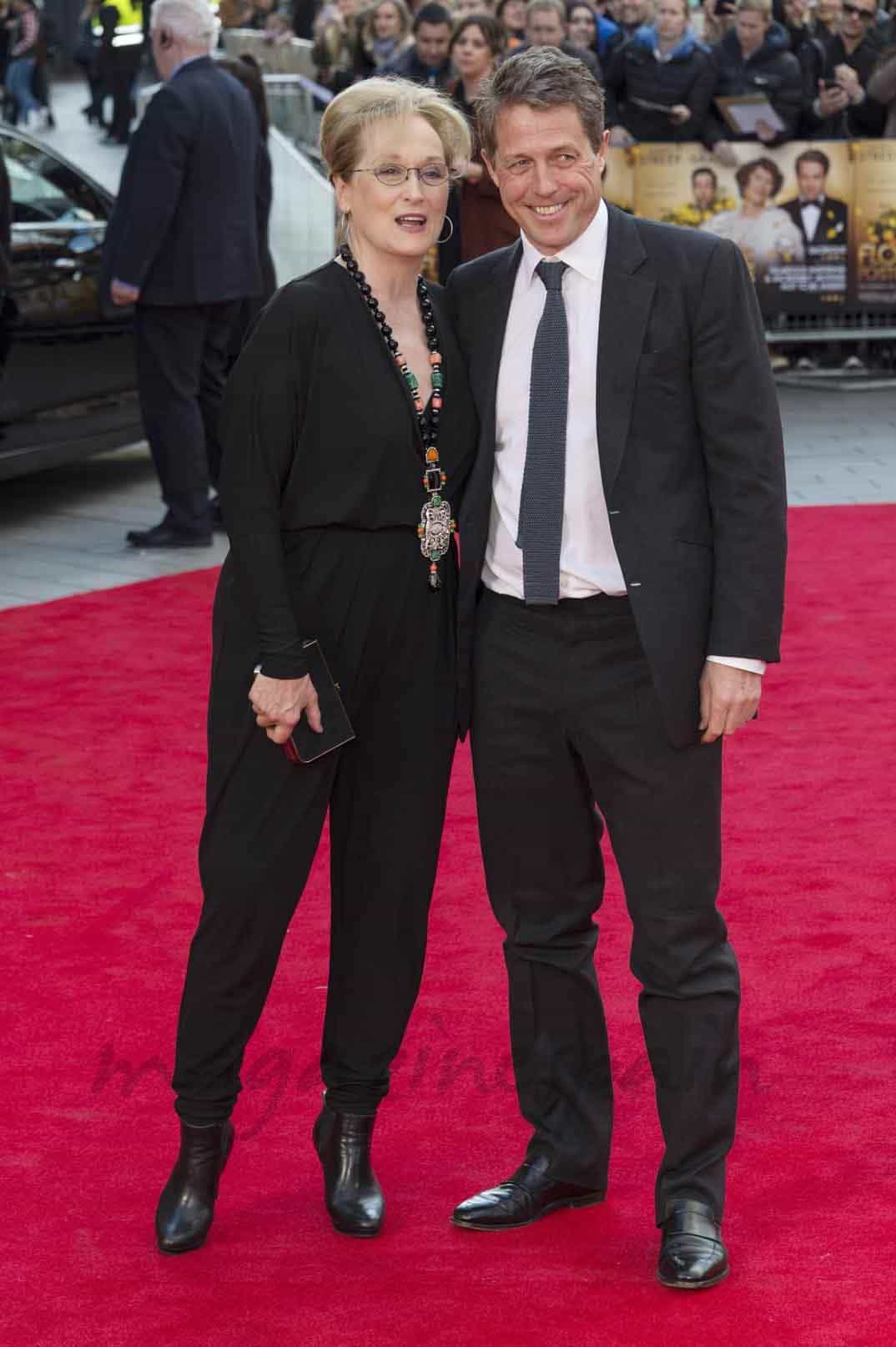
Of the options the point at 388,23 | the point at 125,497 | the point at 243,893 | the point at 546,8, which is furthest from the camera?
the point at 388,23

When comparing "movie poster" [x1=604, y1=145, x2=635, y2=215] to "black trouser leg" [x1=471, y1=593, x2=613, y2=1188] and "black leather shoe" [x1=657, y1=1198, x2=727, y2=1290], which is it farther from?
"black leather shoe" [x1=657, y1=1198, x2=727, y2=1290]

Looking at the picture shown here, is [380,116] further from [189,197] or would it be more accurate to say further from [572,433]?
[189,197]

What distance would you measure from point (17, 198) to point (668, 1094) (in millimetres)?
6595

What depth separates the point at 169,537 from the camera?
8.27m

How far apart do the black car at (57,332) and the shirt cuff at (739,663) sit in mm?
5741

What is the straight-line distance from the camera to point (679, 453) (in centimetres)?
293

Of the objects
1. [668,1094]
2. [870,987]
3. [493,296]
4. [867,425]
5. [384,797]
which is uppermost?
[493,296]

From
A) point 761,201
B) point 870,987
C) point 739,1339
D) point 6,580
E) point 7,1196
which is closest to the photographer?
point 739,1339

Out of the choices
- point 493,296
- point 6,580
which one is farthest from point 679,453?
point 6,580

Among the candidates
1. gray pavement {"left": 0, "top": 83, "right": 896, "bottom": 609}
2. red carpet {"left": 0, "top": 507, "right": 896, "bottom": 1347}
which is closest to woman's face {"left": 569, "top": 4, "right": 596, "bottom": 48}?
gray pavement {"left": 0, "top": 83, "right": 896, "bottom": 609}

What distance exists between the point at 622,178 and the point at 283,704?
30.5 feet

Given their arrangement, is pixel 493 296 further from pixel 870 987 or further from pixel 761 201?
pixel 761 201

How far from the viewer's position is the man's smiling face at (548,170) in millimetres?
2867

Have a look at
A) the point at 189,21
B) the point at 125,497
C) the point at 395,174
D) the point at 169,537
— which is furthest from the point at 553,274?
the point at 125,497
